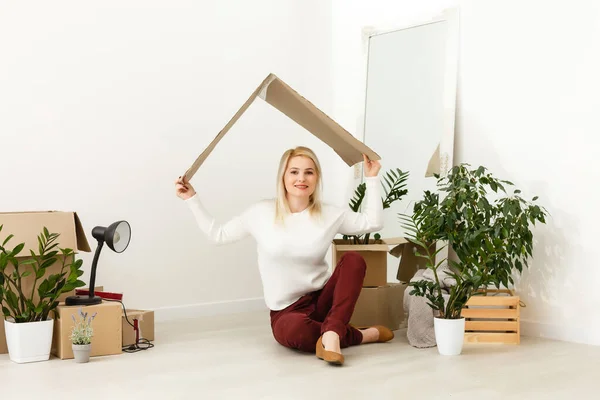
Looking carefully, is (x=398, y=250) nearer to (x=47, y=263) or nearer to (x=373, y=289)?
(x=373, y=289)

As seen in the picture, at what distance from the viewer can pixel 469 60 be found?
3.81 m

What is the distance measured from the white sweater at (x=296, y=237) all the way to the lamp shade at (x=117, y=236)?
0.30m

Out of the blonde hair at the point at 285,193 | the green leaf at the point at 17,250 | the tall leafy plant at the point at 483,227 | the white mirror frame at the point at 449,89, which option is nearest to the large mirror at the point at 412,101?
the white mirror frame at the point at 449,89

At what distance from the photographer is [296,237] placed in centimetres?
318

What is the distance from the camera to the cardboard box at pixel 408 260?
373cm

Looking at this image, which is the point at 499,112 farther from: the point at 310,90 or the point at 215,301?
the point at 215,301

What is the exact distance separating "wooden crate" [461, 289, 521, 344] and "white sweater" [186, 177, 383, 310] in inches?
22.7

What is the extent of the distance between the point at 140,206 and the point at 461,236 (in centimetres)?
170

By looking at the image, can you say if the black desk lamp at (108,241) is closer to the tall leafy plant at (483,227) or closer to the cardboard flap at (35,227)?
the cardboard flap at (35,227)

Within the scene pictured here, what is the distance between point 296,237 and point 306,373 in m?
0.64

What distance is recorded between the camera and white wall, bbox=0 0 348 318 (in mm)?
3613

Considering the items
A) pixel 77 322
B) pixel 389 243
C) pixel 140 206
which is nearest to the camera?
pixel 77 322

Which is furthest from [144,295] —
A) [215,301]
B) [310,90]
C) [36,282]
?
[310,90]

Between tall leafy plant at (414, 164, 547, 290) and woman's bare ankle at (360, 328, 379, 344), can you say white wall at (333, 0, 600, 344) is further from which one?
woman's bare ankle at (360, 328, 379, 344)
